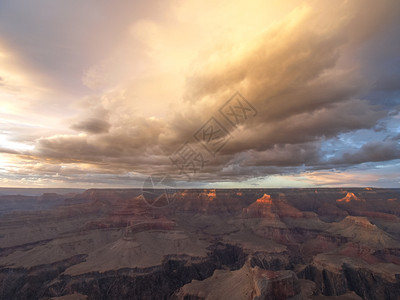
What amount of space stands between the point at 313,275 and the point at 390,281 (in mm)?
30150

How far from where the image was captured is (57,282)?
10144 cm

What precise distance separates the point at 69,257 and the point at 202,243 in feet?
273

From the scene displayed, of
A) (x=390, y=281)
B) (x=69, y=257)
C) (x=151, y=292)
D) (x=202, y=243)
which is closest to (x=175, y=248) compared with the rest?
(x=202, y=243)

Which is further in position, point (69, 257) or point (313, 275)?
point (69, 257)

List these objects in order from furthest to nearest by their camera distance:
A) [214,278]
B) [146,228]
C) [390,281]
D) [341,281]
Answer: [146,228] → [341,281] → [390,281] → [214,278]

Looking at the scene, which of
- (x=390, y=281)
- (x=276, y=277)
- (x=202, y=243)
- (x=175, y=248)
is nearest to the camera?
(x=276, y=277)

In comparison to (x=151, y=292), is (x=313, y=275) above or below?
above

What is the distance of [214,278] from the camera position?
269 feet

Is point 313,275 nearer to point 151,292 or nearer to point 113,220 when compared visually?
point 151,292

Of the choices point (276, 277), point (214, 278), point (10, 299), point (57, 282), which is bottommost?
point (10, 299)

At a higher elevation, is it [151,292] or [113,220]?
[113,220]

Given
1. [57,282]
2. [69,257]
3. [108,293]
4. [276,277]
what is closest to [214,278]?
[276,277]

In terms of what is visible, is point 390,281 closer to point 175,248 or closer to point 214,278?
point 214,278

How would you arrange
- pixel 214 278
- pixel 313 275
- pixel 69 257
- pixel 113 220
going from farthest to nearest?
pixel 113 220, pixel 69 257, pixel 313 275, pixel 214 278
